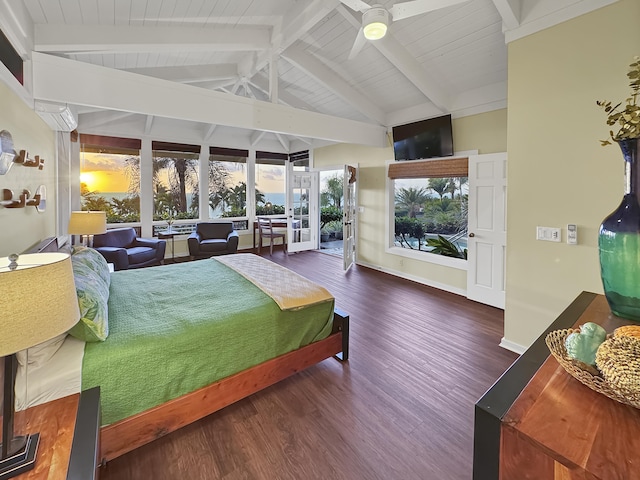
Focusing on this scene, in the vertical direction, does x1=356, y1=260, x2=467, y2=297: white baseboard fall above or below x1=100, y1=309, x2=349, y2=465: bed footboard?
above

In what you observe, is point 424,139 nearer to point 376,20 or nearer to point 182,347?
point 376,20

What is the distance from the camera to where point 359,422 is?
6.42ft

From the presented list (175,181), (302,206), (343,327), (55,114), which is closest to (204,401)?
(343,327)

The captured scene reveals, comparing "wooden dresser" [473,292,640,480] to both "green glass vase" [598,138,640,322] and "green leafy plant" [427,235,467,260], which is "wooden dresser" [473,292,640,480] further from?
"green leafy plant" [427,235,467,260]

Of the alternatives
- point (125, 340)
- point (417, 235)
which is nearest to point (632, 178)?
point (125, 340)

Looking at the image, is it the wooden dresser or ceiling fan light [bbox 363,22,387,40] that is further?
ceiling fan light [bbox 363,22,387,40]

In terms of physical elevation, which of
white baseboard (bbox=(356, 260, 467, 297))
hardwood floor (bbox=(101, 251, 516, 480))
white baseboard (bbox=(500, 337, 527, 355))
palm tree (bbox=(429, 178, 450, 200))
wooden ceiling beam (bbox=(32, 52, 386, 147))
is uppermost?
wooden ceiling beam (bbox=(32, 52, 386, 147))

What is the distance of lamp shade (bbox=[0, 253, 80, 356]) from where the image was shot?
0.84 m

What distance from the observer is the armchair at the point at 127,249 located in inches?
181

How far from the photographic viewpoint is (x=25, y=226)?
245 cm

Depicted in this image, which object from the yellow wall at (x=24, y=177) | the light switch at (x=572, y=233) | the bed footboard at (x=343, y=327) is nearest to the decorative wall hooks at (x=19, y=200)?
the yellow wall at (x=24, y=177)

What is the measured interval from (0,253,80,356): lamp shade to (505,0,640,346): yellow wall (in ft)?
10.1

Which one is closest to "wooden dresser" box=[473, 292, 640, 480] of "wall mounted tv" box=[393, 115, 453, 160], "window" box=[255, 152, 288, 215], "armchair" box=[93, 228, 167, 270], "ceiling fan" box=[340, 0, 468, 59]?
"ceiling fan" box=[340, 0, 468, 59]

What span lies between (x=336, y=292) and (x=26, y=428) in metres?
3.53
